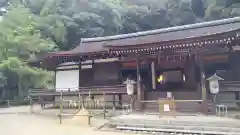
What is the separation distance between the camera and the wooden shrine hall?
363 inches

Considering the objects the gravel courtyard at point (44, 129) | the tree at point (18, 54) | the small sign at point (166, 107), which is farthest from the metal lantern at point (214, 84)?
the tree at point (18, 54)

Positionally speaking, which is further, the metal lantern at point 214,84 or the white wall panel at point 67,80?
the white wall panel at point 67,80

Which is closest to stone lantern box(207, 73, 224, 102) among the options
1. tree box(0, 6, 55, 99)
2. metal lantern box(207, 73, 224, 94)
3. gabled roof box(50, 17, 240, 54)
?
metal lantern box(207, 73, 224, 94)

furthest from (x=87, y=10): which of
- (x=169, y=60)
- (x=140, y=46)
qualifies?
(x=140, y=46)

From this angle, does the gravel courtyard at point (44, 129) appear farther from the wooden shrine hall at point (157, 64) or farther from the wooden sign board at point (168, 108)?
the wooden shrine hall at point (157, 64)

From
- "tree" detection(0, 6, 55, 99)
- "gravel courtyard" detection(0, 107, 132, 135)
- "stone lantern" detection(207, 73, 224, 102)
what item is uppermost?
"tree" detection(0, 6, 55, 99)

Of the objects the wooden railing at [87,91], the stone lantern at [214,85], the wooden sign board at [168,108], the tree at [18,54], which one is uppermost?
the tree at [18,54]

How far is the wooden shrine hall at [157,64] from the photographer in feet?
30.2

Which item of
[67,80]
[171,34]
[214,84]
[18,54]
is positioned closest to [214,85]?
[214,84]

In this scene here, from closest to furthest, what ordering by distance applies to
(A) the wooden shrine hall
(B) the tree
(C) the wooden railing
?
(A) the wooden shrine hall → (C) the wooden railing → (B) the tree

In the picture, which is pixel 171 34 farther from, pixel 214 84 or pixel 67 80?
pixel 67 80

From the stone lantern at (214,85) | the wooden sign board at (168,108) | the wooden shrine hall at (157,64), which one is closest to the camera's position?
the wooden sign board at (168,108)

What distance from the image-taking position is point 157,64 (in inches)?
492

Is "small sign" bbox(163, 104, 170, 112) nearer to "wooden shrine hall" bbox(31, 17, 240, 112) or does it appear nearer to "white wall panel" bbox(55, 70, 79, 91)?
"wooden shrine hall" bbox(31, 17, 240, 112)
